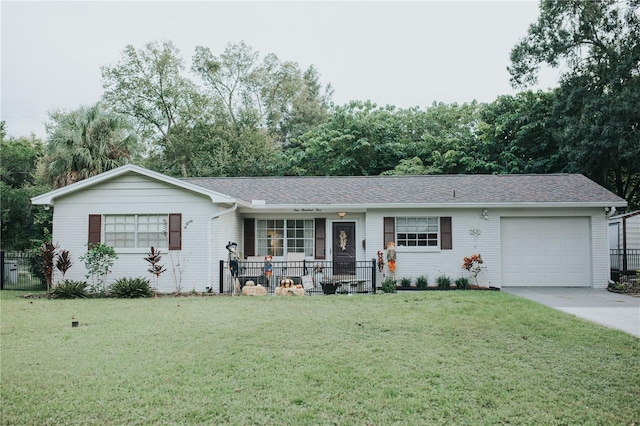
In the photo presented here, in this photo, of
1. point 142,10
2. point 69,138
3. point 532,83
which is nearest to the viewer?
point 142,10

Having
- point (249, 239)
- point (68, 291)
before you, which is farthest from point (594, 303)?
point (68, 291)

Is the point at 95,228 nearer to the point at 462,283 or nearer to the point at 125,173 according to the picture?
the point at 125,173

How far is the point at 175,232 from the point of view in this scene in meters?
14.7

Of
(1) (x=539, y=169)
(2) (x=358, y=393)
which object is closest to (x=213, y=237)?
(2) (x=358, y=393)

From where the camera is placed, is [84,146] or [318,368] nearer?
[318,368]

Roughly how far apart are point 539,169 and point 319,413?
2353 centimetres

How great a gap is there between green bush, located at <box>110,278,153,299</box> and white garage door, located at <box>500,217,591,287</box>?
10.8 metres

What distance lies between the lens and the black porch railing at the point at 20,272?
16.1 m

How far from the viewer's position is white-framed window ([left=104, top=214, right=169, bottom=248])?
14859mm

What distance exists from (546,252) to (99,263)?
531 inches

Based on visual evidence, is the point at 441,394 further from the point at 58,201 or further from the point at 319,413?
Result: the point at 58,201

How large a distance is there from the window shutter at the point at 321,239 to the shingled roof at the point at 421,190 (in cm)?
85

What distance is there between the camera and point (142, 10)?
1463 cm

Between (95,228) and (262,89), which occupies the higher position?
(262,89)
